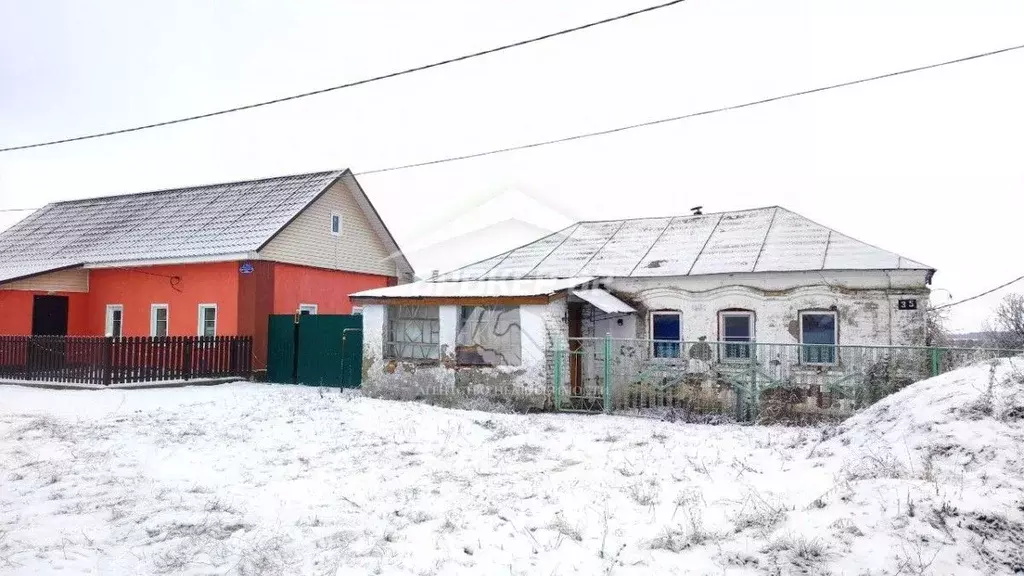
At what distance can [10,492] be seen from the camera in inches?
289

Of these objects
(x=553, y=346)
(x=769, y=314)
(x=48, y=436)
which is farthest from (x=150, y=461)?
(x=769, y=314)

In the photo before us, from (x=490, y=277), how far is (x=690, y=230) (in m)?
5.79

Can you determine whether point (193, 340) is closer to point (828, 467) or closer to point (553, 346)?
point (553, 346)

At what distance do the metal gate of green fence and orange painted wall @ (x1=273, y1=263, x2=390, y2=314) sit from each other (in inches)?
49.8

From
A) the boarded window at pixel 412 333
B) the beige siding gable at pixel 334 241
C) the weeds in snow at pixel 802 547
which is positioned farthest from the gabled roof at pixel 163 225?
the weeds in snow at pixel 802 547

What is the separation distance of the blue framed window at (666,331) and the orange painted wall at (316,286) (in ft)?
33.1

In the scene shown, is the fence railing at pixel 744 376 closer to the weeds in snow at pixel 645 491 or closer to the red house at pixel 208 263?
the weeds in snow at pixel 645 491

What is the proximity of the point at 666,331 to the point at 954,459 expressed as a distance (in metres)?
9.92

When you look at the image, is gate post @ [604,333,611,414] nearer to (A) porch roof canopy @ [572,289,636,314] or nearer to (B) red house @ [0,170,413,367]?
(A) porch roof canopy @ [572,289,636,314]

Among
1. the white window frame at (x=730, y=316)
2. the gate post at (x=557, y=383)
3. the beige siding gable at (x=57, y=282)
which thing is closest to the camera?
the gate post at (x=557, y=383)

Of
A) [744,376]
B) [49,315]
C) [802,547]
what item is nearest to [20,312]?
[49,315]

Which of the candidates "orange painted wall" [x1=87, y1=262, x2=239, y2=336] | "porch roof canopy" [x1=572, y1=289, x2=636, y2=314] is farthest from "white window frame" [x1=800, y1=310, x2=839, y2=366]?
"orange painted wall" [x1=87, y1=262, x2=239, y2=336]

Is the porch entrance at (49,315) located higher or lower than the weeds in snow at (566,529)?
higher

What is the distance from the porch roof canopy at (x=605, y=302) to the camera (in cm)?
1466
